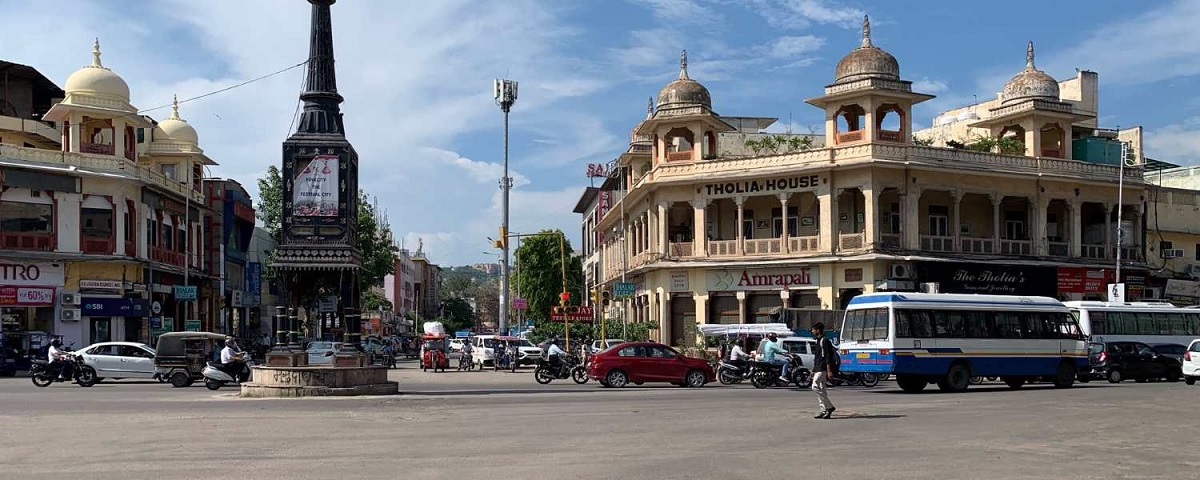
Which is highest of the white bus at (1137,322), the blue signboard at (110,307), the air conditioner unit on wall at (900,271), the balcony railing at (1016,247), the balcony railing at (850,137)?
the balcony railing at (850,137)

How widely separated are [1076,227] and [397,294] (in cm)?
9467

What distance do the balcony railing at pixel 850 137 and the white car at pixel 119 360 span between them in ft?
87.8

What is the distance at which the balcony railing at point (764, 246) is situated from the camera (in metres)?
45.1

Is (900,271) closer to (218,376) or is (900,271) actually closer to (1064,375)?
(1064,375)

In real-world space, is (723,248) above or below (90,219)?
below

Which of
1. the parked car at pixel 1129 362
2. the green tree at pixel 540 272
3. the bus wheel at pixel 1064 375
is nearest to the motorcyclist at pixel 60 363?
the bus wheel at pixel 1064 375

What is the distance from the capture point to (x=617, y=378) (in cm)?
3008

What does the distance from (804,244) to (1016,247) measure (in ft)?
30.2

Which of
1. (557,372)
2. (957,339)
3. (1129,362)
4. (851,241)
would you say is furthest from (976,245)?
(557,372)

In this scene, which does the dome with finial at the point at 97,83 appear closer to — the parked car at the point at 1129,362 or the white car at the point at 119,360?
the white car at the point at 119,360

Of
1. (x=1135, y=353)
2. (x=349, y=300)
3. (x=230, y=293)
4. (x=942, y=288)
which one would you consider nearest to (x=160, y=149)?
(x=230, y=293)

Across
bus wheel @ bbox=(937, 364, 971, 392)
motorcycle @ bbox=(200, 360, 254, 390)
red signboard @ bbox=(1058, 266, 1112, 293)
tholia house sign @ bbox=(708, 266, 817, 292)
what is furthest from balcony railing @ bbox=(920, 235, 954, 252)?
motorcycle @ bbox=(200, 360, 254, 390)

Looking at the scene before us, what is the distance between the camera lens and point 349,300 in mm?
31922

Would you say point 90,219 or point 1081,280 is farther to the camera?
point 1081,280
